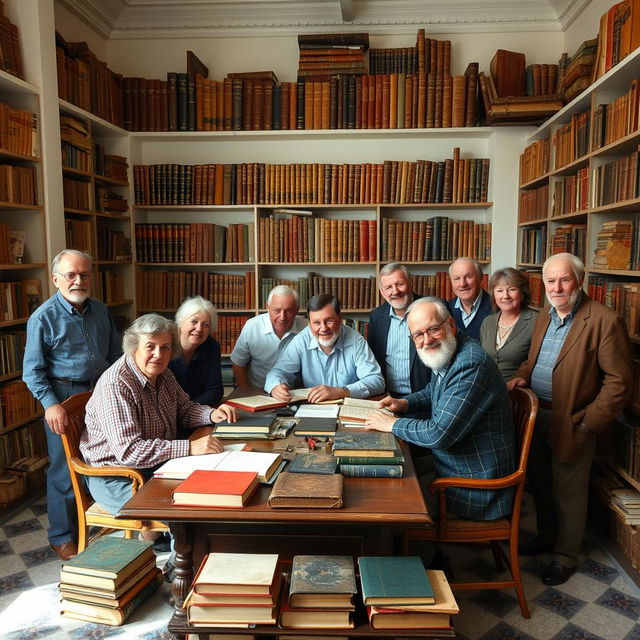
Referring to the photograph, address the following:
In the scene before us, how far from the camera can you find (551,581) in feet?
8.72

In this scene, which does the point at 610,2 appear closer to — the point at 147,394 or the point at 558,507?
the point at 558,507

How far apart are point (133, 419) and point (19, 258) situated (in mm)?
1896

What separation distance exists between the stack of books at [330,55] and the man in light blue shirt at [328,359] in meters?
2.47

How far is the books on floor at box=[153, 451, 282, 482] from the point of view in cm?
188

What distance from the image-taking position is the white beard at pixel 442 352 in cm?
222

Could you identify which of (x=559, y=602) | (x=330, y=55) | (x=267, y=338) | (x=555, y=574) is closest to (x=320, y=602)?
(x=559, y=602)

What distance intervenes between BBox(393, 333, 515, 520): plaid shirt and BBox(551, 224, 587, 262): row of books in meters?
1.66

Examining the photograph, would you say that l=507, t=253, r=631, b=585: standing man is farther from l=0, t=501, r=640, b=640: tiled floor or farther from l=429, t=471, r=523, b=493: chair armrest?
l=429, t=471, r=523, b=493: chair armrest

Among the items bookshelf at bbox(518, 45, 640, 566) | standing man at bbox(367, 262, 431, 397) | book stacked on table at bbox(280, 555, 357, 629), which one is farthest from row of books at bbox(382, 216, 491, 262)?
book stacked on table at bbox(280, 555, 357, 629)

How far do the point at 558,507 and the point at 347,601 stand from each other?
64.0 inches

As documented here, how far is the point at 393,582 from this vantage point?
1.63m

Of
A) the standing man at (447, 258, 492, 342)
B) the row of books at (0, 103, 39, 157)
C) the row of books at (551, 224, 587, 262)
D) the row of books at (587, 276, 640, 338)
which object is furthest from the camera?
the standing man at (447, 258, 492, 342)

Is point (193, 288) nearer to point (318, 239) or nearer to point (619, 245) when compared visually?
point (318, 239)

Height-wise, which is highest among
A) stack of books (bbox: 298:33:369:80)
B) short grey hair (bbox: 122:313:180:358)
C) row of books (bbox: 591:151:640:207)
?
stack of books (bbox: 298:33:369:80)
